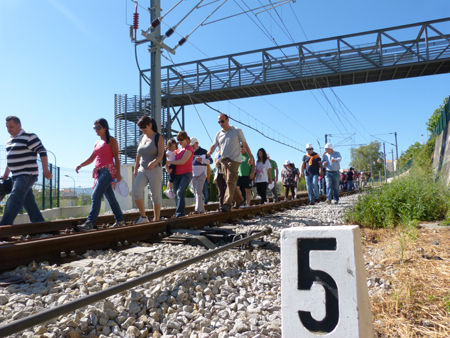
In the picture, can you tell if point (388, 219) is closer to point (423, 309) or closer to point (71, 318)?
point (423, 309)

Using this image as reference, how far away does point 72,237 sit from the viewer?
165 inches

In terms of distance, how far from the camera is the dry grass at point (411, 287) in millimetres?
2275

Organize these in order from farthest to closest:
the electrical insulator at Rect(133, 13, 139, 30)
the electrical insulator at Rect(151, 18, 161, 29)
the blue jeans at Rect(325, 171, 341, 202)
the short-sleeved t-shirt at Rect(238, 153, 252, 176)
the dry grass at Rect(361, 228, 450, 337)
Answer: the electrical insulator at Rect(133, 13, 139, 30) → the blue jeans at Rect(325, 171, 341, 202) → the electrical insulator at Rect(151, 18, 161, 29) → the short-sleeved t-shirt at Rect(238, 153, 252, 176) → the dry grass at Rect(361, 228, 450, 337)

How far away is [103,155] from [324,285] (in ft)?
16.1

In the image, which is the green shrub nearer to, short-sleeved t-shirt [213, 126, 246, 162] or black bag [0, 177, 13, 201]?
short-sleeved t-shirt [213, 126, 246, 162]

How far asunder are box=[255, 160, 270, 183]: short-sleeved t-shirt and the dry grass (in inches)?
275

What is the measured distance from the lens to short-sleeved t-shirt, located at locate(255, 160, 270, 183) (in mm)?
11383

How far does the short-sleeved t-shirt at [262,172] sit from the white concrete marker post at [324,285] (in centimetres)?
953

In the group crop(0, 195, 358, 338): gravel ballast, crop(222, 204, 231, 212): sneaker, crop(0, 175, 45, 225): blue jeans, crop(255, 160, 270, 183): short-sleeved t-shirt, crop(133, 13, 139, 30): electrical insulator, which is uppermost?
crop(133, 13, 139, 30): electrical insulator

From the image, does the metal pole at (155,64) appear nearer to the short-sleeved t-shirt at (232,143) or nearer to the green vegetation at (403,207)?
the short-sleeved t-shirt at (232,143)

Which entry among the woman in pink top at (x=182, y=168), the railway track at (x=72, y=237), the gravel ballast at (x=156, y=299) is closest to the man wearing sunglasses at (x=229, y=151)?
the railway track at (x=72, y=237)

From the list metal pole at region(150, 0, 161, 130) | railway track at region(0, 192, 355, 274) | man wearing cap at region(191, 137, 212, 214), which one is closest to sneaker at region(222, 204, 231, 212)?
railway track at region(0, 192, 355, 274)

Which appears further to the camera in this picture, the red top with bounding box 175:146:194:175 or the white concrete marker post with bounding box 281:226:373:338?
the red top with bounding box 175:146:194:175

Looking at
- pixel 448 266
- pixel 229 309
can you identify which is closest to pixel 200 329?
pixel 229 309
